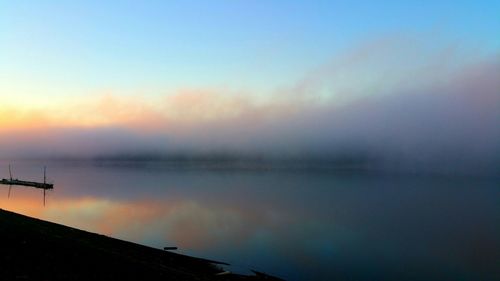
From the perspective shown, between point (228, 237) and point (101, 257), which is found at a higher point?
point (101, 257)

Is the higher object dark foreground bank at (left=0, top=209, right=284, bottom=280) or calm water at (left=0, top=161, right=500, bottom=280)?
dark foreground bank at (left=0, top=209, right=284, bottom=280)

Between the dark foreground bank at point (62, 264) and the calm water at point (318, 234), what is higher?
the dark foreground bank at point (62, 264)

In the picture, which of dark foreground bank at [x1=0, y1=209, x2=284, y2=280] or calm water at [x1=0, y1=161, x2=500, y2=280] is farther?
calm water at [x1=0, y1=161, x2=500, y2=280]

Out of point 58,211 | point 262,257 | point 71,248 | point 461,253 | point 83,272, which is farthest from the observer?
point 58,211

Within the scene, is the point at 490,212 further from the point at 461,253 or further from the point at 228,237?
the point at 228,237

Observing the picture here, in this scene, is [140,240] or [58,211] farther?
[58,211]

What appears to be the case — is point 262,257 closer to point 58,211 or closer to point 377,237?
point 377,237

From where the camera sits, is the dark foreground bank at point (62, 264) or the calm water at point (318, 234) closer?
the dark foreground bank at point (62, 264)

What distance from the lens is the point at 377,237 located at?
43.4 meters

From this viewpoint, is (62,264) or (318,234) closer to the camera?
(62,264)

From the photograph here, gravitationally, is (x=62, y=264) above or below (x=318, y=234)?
above

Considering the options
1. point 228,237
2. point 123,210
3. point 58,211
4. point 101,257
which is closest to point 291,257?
point 228,237

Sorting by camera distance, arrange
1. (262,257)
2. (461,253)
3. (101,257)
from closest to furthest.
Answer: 1. (101,257)
2. (262,257)
3. (461,253)

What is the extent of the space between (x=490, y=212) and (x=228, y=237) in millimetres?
47863
